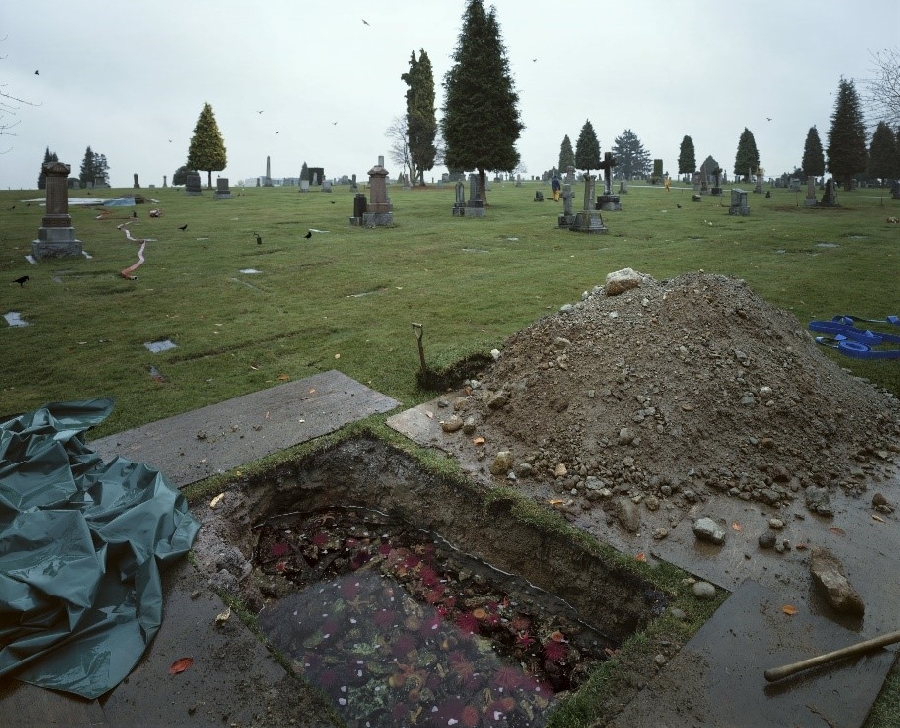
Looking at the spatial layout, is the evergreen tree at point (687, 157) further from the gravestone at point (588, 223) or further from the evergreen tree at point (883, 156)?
the gravestone at point (588, 223)

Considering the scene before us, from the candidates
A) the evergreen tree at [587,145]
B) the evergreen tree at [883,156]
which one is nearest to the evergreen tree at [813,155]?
the evergreen tree at [883,156]

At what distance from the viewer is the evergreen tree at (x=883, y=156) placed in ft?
148

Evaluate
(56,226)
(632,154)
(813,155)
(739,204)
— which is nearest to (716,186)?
(739,204)

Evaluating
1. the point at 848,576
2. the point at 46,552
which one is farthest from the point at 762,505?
the point at 46,552

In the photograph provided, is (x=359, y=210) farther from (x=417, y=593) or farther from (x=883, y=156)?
(x=883, y=156)

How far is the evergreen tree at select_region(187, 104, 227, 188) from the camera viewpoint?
134ft

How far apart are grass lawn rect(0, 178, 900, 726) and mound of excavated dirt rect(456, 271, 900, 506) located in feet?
3.71

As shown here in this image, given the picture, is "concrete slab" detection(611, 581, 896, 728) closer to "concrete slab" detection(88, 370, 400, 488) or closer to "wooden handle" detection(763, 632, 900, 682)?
"wooden handle" detection(763, 632, 900, 682)

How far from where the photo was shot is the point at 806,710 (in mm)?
2492

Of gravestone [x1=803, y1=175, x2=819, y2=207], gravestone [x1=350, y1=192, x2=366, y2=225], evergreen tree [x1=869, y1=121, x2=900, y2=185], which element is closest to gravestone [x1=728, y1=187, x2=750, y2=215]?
gravestone [x1=803, y1=175, x2=819, y2=207]

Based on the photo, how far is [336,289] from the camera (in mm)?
10703

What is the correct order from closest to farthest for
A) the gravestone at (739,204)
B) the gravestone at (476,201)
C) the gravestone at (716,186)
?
the gravestone at (476,201) < the gravestone at (739,204) < the gravestone at (716,186)

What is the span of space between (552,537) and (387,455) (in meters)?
1.61

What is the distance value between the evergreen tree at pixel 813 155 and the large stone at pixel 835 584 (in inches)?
2315
